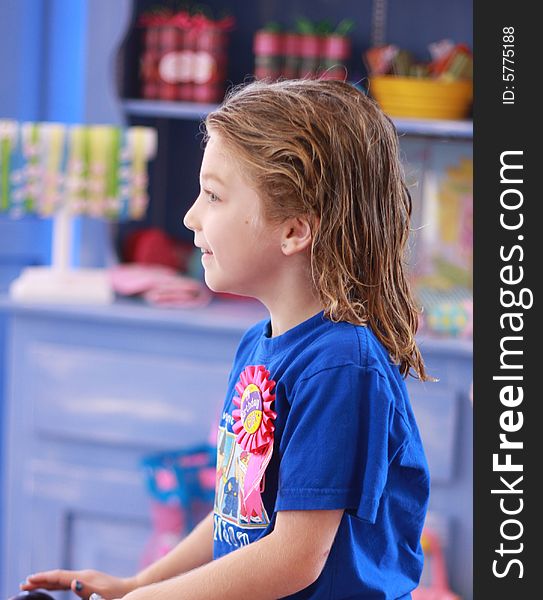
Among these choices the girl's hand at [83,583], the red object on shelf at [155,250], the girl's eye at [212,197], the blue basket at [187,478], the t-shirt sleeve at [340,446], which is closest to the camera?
the t-shirt sleeve at [340,446]

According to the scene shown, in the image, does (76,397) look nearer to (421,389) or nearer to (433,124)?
(421,389)

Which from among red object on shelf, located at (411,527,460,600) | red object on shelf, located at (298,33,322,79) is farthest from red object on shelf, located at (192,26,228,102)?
red object on shelf, located at (411,527,460,600)

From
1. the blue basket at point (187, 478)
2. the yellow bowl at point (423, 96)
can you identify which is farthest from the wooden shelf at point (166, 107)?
the blue basket at point (187, 478)

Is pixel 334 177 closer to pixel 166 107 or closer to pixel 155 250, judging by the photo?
pixel 166 107

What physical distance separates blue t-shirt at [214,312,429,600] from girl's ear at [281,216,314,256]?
76mm

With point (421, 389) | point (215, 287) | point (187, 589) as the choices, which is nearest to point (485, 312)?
point (215, 287)

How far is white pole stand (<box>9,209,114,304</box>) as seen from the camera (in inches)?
96.1

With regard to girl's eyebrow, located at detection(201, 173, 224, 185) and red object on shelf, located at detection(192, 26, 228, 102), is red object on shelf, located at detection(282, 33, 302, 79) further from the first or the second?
girl's eyebrow, located at detection(201, 173, 224, 185)

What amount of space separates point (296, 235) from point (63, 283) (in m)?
1.46

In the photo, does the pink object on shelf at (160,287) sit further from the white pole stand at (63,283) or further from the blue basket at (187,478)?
the blue basket at (187,478)

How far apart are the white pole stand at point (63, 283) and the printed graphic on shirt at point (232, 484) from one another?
1.31 metres

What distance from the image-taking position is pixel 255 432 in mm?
1082

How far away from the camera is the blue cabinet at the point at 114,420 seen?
7.70ft

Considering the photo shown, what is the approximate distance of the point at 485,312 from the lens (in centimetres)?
149
